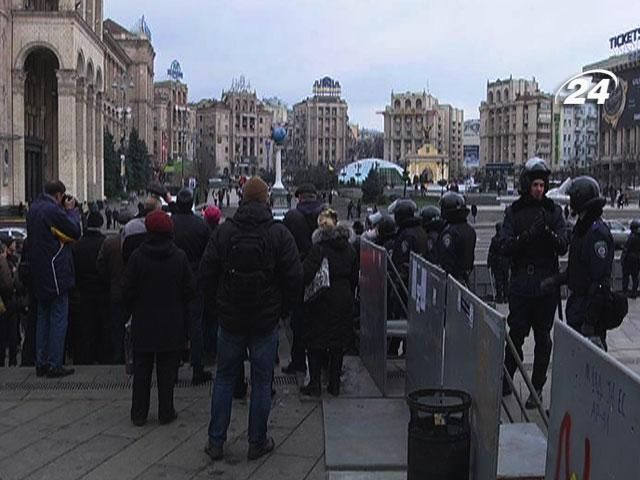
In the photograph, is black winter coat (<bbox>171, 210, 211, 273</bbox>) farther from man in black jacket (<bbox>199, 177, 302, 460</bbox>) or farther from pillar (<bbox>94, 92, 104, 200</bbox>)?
pillar (<bbox>94, 92, 104, 200</bbox>)

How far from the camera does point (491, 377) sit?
4398 mm

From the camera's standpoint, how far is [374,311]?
25.4 feet

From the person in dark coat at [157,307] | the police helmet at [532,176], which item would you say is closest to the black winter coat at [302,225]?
the person in dark coat at [157,307]

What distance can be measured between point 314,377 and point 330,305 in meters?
0.67

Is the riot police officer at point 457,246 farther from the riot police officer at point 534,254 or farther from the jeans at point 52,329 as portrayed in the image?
the jeans at point 52,329

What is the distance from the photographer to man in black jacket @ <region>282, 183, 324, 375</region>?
8.23m

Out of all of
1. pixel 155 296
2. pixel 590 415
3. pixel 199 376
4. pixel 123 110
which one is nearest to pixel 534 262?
pixel 155 296

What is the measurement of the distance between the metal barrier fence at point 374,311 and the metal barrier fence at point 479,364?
1.77m

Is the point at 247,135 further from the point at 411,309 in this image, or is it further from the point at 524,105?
the point at 411,309

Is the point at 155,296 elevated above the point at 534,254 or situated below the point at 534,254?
below

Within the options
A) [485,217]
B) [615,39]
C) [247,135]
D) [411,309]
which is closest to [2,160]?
[485,217]

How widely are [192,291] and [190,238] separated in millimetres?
1511

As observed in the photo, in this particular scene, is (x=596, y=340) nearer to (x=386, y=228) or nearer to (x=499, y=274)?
(x=386, y=228)

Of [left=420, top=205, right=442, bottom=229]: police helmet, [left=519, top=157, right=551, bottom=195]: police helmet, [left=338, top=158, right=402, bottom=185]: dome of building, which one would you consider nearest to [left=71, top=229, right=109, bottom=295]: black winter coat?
[left=420, top=205, right=442, bottom=229]: police helmet
